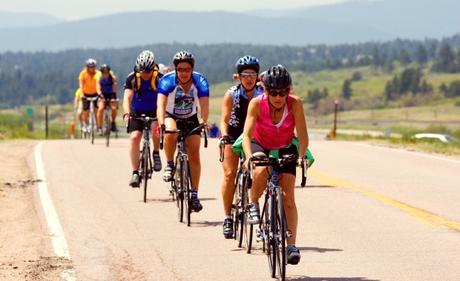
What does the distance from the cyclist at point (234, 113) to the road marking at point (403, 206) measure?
2.65m

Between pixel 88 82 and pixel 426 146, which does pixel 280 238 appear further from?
pixel 88 82

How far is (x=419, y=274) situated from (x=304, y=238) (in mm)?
2544

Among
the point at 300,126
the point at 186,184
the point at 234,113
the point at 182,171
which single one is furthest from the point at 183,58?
the point at 300,126

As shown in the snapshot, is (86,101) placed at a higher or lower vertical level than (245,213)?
lower

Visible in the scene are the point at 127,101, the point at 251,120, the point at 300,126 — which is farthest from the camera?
the point at 127,101

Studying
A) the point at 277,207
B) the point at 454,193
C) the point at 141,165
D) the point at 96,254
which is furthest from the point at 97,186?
the point at 277,207

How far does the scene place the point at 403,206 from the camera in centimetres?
1479

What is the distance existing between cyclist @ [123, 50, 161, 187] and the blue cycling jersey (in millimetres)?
1834

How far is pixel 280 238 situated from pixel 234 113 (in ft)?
9.65

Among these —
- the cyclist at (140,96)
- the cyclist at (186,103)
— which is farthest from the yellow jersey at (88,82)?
the cyclist at (186,103)

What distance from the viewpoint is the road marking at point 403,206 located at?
13008mm

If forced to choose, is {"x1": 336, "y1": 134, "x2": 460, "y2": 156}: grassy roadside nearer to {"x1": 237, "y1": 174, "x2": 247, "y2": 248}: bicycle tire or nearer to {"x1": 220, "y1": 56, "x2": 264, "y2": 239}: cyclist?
{"x1": 220, "y1": 56, "x2": 264, "y2": 239}: cyclist

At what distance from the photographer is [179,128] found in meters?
13.9

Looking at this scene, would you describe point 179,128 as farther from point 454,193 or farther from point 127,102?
point 454,193
